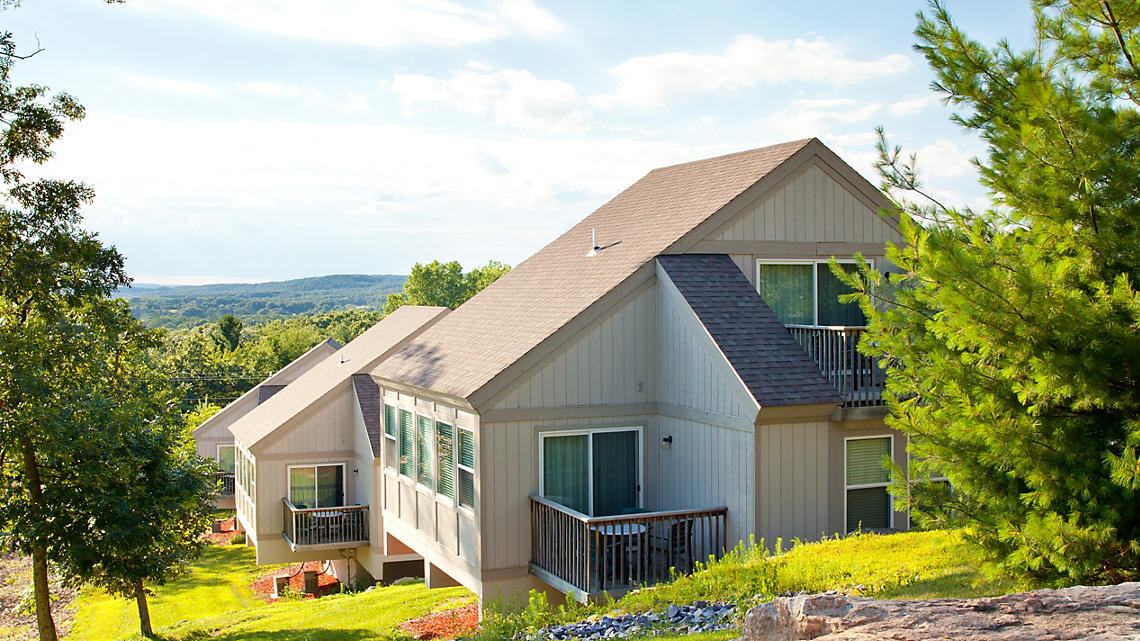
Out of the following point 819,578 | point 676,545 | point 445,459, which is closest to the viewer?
point 819,578

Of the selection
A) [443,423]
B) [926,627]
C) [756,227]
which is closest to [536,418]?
[443,423]

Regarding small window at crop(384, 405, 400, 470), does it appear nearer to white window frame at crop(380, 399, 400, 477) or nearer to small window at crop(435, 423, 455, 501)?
white window frame at crop(380, 399, 400, 477)

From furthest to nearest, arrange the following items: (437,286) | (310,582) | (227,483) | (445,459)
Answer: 1. (437,286)
2. (227,483)
3. (310,582)
4. (445,459)

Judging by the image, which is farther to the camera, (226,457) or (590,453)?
(226,457)

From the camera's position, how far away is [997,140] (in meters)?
8.19

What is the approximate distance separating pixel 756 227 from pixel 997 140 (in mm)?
7679

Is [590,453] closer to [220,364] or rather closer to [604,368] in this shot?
[604,368]

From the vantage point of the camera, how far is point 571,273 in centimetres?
1731

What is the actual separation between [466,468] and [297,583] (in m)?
16.2

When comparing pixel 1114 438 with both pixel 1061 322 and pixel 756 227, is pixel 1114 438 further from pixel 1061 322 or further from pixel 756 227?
pixel 756 227

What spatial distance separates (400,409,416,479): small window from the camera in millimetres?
17672

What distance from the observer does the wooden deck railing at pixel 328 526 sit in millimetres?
26016

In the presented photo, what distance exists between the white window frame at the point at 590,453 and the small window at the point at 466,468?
41.8 inches

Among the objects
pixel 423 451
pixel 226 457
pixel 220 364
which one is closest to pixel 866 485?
pixel 423 451
